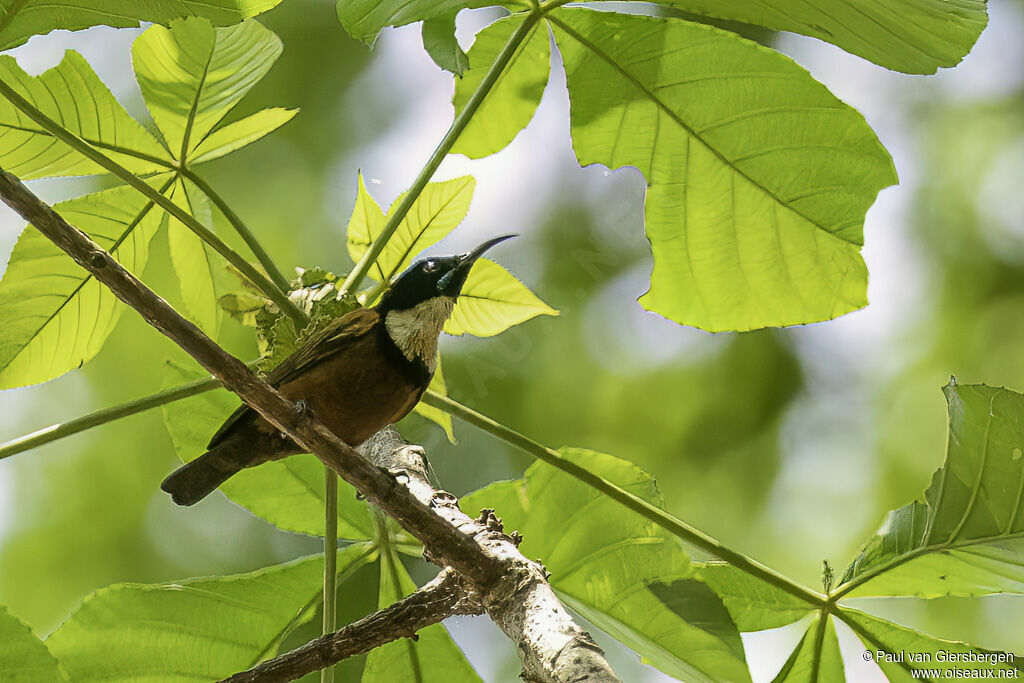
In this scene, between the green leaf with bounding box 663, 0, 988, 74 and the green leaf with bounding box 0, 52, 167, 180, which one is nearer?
the green leaf with bounding box 663, 0, 988, 74

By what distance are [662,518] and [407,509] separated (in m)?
0.58

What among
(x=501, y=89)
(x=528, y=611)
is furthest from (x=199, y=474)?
(x=501, y=89)

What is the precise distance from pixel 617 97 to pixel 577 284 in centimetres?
126

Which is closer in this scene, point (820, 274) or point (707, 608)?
point (707, 608)

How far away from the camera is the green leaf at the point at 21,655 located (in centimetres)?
139

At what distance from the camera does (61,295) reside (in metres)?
1.87

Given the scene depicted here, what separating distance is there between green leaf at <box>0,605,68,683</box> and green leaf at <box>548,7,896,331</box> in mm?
1279

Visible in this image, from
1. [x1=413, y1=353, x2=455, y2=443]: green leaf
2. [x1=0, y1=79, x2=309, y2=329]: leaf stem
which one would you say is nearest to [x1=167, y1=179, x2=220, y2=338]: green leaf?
[x1=0, y1=79, x2=309, y2=329]: leaf stem

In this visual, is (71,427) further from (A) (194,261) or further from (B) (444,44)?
(B) (444,44)

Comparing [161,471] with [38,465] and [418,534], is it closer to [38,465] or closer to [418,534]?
[38,465]

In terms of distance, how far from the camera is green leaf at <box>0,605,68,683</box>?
1391mm

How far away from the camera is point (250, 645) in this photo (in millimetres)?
1684

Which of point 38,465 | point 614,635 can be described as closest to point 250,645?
point 614,635

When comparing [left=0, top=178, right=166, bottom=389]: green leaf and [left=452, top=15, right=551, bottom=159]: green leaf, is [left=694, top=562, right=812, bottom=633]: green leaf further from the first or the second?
[left=0, top=178, right=166, bottom=389]: green leaf
